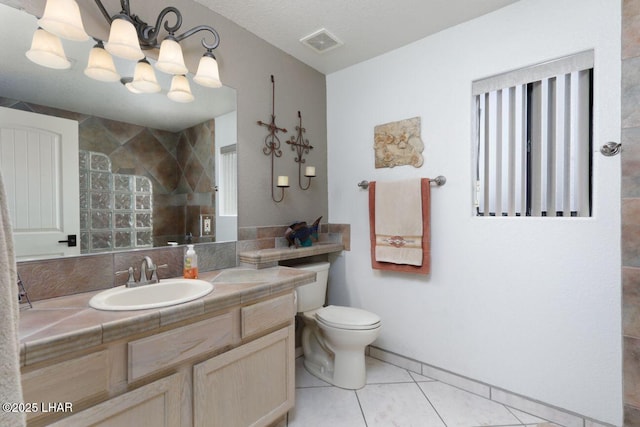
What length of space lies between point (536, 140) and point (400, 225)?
952 millimetres

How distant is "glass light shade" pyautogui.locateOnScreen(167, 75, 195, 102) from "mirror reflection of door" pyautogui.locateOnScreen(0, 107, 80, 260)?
0.49 metres

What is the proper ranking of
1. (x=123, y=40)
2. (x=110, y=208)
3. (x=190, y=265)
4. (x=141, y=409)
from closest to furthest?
1. (x=141, y=409)
2. (x=123, y=40)
3. (x=110, y=208)
4. (x=190, y=265)

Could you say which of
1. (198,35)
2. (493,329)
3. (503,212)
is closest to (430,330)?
(493,329)

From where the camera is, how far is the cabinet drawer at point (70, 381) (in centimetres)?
77

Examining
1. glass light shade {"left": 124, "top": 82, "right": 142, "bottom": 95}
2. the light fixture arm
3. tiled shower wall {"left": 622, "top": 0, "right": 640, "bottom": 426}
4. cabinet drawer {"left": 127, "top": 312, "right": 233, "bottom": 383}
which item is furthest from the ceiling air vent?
cabinet drawer {"left": 127, "top": 312, "right": 233, "bottom": 383}

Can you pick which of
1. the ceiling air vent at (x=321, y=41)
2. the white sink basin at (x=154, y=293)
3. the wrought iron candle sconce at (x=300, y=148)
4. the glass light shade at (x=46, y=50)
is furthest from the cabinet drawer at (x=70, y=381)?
the ceiling air vent at (x=321, y=41)

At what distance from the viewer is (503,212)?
1.83m

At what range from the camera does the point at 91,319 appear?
0.94 m

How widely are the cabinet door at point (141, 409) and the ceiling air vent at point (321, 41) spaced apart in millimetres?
2126

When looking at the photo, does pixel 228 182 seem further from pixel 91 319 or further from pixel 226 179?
pixel 91 319

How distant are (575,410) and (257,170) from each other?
2314 millimetres

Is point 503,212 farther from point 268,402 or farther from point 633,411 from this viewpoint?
point 268,402

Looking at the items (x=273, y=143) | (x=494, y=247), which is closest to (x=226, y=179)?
(x=273, y=143)

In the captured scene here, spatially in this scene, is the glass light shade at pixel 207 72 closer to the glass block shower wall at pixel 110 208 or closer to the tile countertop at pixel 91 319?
the glass block shower wall at pixel 110 208
